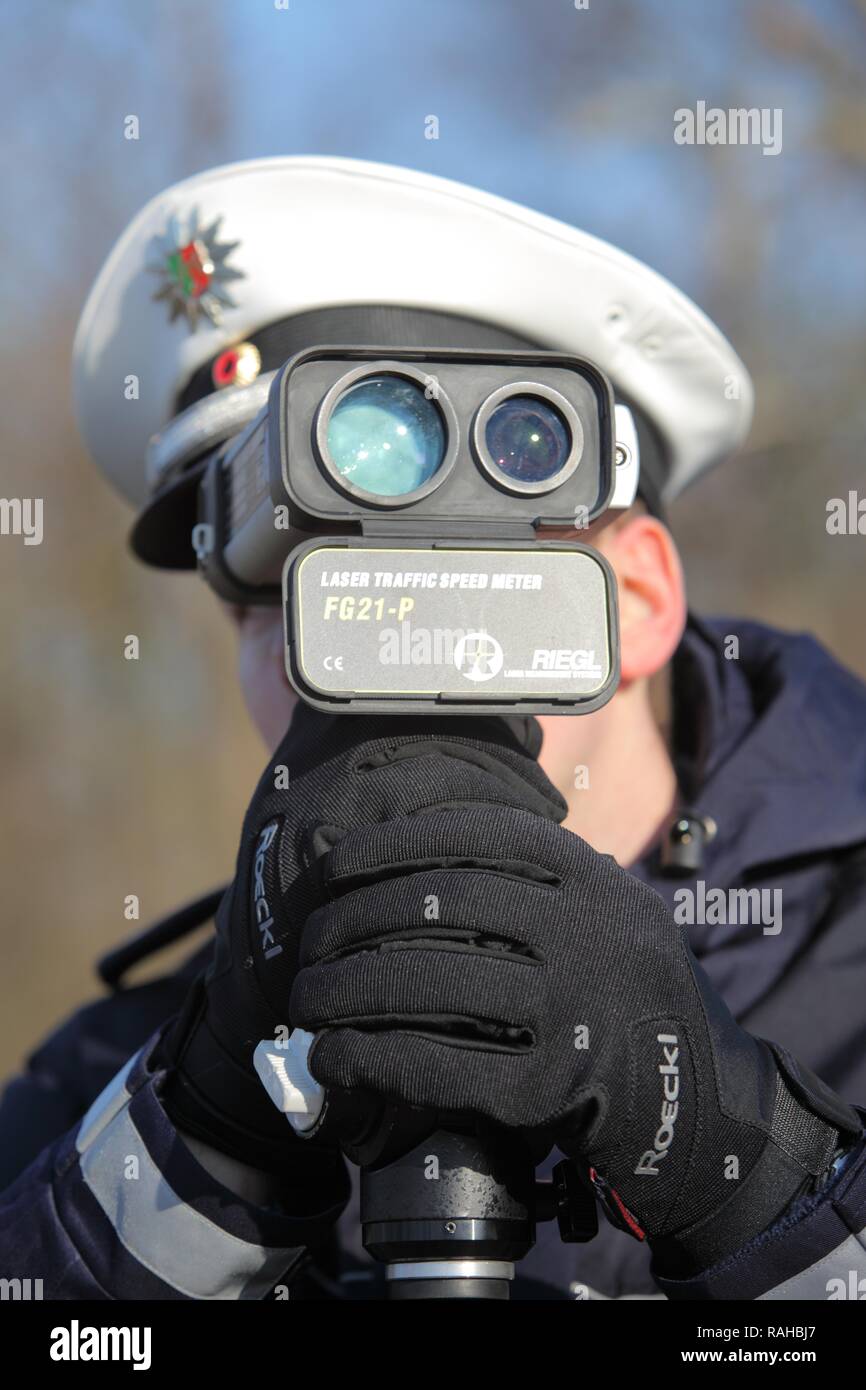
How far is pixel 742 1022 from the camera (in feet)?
5.00

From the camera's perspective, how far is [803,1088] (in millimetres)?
1051

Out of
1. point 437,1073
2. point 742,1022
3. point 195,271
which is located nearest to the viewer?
point 437,1073

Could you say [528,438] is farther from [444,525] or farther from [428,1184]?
[428,1184]

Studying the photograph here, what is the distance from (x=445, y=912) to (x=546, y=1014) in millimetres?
86

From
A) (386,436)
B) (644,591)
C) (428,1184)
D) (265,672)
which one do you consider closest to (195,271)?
(265,672)

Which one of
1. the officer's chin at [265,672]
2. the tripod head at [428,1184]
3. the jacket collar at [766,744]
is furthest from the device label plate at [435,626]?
the jacket collar at [766,744]

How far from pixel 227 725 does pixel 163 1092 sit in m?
3.39

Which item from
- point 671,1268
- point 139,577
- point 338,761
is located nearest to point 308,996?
point 338,761

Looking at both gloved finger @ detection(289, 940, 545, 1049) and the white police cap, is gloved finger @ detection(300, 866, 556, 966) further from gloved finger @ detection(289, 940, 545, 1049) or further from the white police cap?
the white police cap

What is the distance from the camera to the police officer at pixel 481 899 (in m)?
0.94

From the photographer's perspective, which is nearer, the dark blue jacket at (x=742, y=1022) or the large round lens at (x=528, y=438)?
the large round lens at (x=528, y=438)

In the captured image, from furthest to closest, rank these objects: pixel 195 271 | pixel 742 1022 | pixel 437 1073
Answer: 1. pixel 195 271
2. pixel 742 1022
3. pixel 437 1073

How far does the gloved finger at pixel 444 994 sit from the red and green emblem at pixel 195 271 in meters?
0.96

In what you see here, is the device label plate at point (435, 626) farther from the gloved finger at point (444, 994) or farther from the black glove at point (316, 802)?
the gloved finger at point (444, 994)
